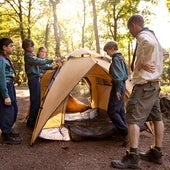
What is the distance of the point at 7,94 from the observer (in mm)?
5543

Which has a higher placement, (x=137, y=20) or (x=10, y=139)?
(x=137, y=20)

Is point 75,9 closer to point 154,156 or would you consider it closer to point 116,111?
point 116,111

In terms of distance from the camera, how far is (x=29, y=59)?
6445mm

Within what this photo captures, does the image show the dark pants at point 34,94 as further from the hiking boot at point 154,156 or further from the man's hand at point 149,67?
the man's hand at point 149,67

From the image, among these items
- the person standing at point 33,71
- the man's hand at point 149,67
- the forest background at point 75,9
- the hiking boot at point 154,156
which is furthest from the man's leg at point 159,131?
the forest background at point 75,9

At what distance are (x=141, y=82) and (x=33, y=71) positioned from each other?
2.82 meters

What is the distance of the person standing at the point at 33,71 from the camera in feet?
21.0

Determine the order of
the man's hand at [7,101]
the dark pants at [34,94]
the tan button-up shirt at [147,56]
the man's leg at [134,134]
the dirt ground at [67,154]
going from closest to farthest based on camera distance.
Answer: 1. the tan button-up shirt at [147,56]
2. the man's leg at [134,134]
3. the dirt ground at [67,154]
4. the man's hand at [7,101]
5. the dark pants at [34,94]

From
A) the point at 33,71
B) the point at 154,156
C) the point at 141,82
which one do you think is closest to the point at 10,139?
the point at 33,71

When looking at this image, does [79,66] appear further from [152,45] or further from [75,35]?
[75,35]

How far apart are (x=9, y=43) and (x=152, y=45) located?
269cm

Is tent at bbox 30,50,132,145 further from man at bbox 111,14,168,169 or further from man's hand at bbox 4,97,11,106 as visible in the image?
man at bbox 111,14,168,169

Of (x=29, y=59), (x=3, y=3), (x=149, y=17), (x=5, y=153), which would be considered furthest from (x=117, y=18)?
(x=5, y=153)

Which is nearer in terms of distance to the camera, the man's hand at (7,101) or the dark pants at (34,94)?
the man's hand at (7,101)
